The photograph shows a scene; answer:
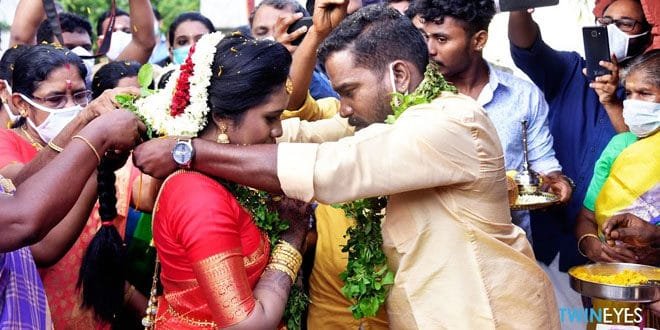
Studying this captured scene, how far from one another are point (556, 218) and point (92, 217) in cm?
320

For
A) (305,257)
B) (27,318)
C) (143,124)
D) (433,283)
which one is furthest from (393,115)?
(27,318)

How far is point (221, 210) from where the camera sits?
269 centimetres

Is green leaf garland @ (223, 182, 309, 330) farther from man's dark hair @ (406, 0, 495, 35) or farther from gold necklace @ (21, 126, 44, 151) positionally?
man's dark hair @ (406, 0, 495, 35)

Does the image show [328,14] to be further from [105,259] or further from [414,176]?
[105,259]

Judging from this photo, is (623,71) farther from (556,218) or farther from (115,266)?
(115,266)

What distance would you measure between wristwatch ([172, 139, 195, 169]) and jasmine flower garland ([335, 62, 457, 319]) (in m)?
0.77

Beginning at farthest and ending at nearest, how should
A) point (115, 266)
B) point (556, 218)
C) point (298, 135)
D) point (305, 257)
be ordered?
point (556, 218)
point (305, 257)
point (298, 135)
point (115, 266)

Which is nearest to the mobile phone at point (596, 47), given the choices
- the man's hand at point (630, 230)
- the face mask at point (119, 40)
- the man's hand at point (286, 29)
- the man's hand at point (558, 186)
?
the man's hand at point (558, 186)

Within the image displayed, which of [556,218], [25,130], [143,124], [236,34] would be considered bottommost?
[556,218]

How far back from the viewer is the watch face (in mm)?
2762

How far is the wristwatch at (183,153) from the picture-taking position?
2762 mm

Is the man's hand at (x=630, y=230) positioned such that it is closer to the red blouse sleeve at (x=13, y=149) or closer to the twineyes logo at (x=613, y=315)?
the twineyes logo at (x=613, y=315)

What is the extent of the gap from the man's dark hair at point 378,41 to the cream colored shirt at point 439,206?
0.31 metres

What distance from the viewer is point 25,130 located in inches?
167
